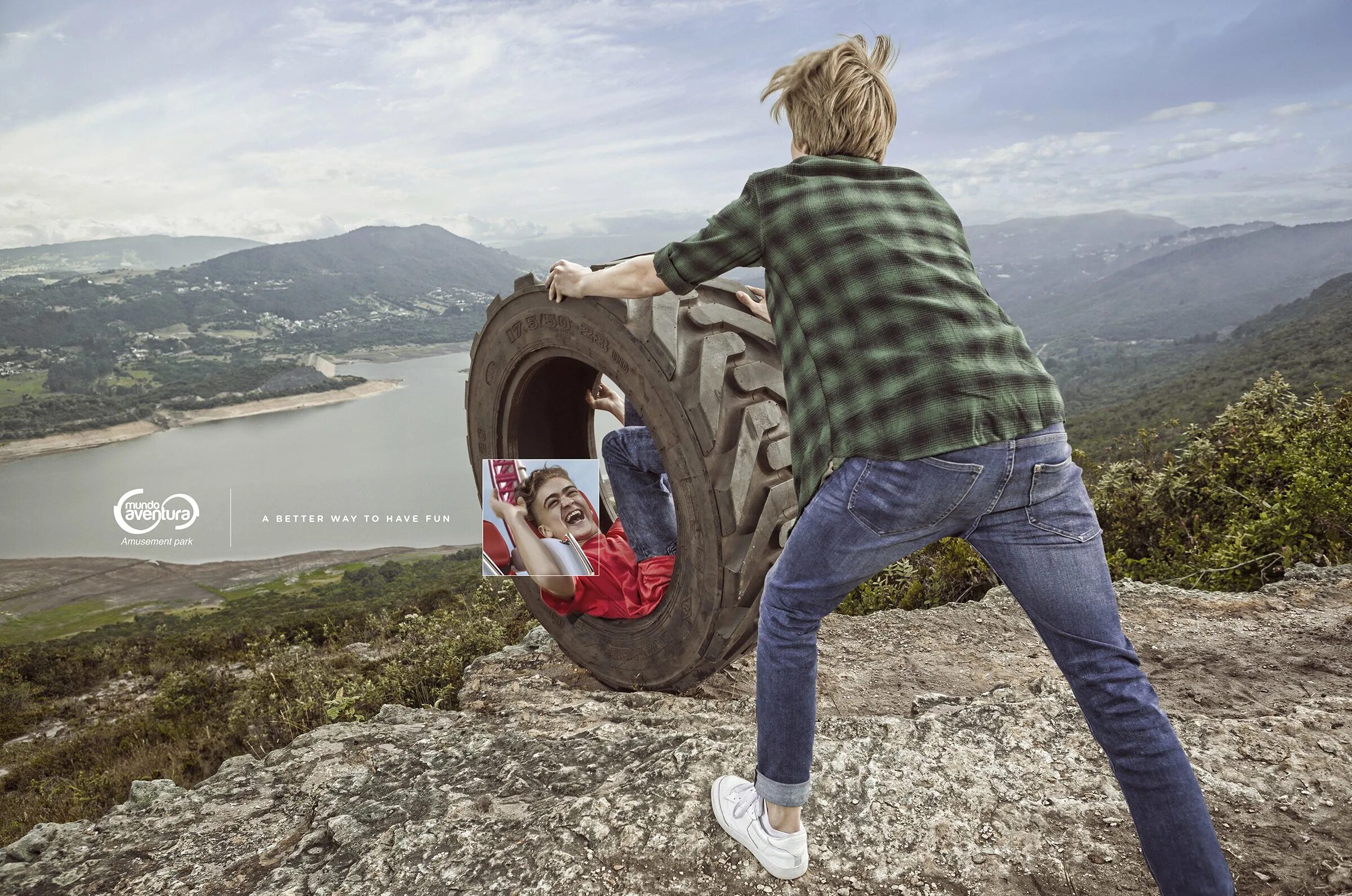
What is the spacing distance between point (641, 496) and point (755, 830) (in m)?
1.81

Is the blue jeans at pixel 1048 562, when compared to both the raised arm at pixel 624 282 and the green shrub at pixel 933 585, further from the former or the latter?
the green shrub at pixel 933 585

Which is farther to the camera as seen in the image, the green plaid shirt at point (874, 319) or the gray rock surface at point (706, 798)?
the gray rock surface at point (706, 798)

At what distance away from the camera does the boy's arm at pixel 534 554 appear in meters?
3.57

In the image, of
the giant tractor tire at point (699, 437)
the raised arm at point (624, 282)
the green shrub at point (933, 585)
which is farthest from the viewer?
the green shrub at point (933, 585)

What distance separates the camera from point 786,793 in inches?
81.5

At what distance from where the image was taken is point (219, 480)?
5981cm

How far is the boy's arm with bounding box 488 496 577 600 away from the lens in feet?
11.7

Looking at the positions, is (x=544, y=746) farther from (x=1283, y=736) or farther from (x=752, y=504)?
(x=1283, y=736)

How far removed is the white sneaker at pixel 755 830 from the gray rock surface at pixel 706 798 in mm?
51

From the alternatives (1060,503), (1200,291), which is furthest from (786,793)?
(1200,291)

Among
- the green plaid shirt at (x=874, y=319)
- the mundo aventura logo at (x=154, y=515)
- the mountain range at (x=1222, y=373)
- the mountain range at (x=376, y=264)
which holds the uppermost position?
the mountain range at (x=376, y=264)

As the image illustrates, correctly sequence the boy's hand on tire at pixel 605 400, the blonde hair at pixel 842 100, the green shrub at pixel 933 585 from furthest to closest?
the green shrub at pixel 933 585, the boy's hand on tire at pixel 605 400, the blonde hair at pixel 842 100

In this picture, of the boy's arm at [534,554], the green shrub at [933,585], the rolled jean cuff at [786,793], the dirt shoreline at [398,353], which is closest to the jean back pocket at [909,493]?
the rolled jean cuff at [786,793]

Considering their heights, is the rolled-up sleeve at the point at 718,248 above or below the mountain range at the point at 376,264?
below
